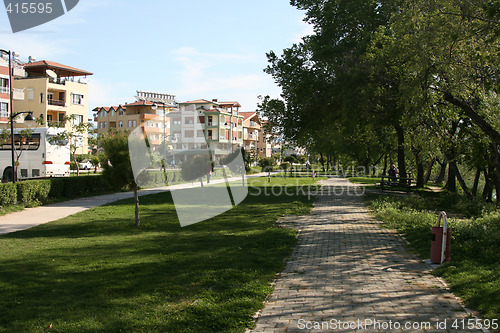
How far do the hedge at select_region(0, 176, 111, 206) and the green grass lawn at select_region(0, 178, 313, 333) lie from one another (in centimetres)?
272

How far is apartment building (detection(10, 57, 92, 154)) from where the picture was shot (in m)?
53.5

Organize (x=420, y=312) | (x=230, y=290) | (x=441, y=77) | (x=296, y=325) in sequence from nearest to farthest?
(x=296, y=325)
(x=420, y=312)
(x=230, y=290)
(x=441, y=77)

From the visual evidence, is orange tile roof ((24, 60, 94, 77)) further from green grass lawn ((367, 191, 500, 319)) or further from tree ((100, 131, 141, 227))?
green grass lawn ((367, 191, 500, 319))

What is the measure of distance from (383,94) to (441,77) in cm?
433

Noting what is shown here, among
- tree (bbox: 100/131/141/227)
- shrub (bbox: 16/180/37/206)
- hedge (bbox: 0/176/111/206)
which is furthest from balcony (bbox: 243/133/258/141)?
tree (bbox: 100/131/141/227)

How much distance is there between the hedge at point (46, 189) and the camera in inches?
626

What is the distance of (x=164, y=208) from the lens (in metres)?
17.5

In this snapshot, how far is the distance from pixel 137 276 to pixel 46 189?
13.8 metres

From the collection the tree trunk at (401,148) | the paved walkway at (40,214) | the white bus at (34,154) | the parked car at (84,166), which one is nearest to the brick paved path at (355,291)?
the paved walkway at (40,214)

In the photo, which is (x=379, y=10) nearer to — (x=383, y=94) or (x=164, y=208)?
(x=383, y=94)

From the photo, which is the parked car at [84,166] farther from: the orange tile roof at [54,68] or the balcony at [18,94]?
the balcony at [18,94]

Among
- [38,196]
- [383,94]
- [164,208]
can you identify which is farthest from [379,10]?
[38,196]

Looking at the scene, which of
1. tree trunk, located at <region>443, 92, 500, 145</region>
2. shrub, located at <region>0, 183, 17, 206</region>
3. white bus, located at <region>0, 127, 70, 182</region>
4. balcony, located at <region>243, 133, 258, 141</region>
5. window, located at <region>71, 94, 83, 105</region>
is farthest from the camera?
balcony, located at <region>243, 133, 258, 141</region>

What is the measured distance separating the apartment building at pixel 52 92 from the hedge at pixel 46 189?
97.5 feet
